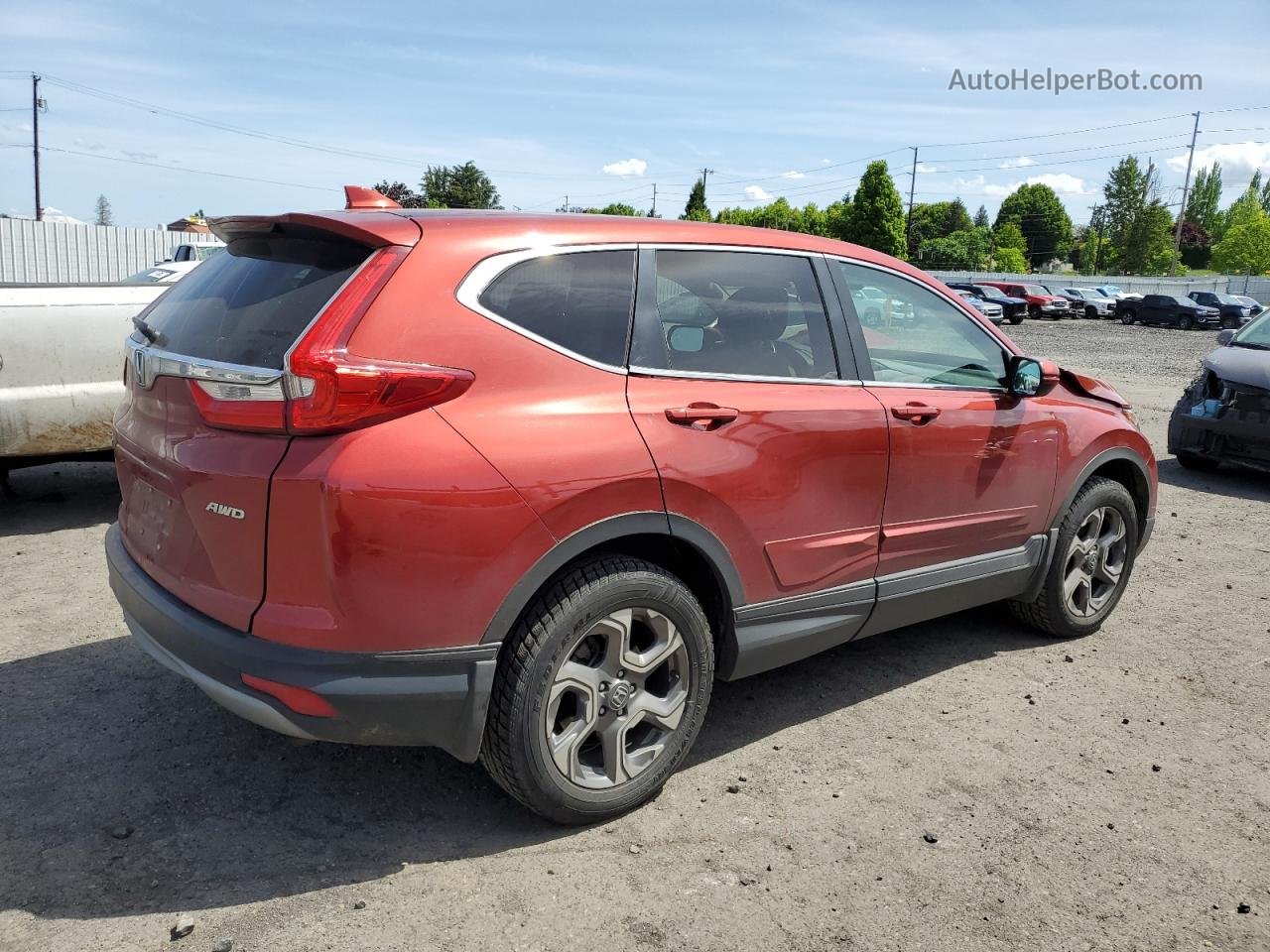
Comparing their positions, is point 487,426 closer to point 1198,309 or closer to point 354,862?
point 354,862

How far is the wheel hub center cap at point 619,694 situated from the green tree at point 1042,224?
149m

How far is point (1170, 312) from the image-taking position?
143 feet

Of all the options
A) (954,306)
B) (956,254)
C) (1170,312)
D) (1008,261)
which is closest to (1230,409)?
(954,306)

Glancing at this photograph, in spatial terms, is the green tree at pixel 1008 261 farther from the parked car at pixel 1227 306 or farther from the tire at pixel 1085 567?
the tire at pixel 1085 567

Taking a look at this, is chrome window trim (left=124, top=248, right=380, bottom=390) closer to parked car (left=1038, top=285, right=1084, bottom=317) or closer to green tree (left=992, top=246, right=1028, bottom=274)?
A: parked car (left=1038, top=285, right=1084, bottom=317)

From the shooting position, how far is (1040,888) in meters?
2.85

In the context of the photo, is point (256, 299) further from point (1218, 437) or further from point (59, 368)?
point (1218, 437)

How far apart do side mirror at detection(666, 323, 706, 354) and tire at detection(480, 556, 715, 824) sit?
0.71 meters

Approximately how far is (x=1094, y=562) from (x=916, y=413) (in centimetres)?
170

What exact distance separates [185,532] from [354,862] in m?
1.06

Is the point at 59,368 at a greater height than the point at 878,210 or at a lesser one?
lesser

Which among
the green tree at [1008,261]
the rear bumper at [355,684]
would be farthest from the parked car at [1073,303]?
the green tree at [1008,261]

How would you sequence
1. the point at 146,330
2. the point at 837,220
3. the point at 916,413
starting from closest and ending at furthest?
the point at 146,330, the point at 916,413, the point at 837,220

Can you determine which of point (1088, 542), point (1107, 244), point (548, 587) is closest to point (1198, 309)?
point (1088, 542)
